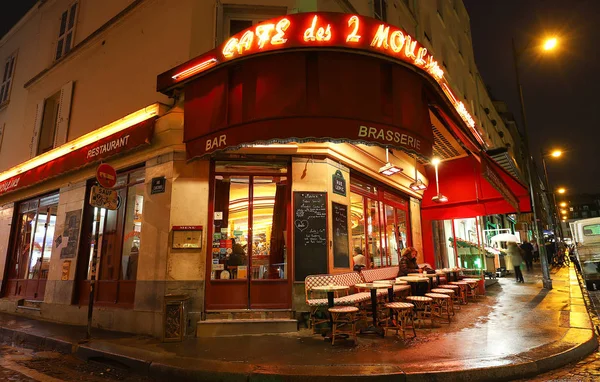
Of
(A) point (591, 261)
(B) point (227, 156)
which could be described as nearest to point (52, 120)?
(B) point (227, 156)

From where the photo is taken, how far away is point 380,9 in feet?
37.5

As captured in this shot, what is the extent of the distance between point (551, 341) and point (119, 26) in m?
12.8

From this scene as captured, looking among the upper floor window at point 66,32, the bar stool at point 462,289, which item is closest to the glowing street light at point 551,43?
the bar stool at point 462,289

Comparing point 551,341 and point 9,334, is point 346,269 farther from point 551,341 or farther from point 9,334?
point 9,334

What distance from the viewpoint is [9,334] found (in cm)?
777

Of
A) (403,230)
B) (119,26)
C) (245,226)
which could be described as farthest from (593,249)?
(119,26)

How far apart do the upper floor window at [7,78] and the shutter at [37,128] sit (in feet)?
13.9

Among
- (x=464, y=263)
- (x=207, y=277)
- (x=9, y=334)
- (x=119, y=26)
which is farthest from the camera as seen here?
(x=464, y=263)

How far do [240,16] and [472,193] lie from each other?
31.1 feet

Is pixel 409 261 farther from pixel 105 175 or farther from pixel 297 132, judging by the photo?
pixel 105 175

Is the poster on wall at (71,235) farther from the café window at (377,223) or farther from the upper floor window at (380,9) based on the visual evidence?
the upper floor window at (380,9)

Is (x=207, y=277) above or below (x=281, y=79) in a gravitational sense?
below

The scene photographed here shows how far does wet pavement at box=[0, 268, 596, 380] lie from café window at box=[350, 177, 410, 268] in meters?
3.05

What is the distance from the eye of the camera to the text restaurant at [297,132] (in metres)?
6.30
